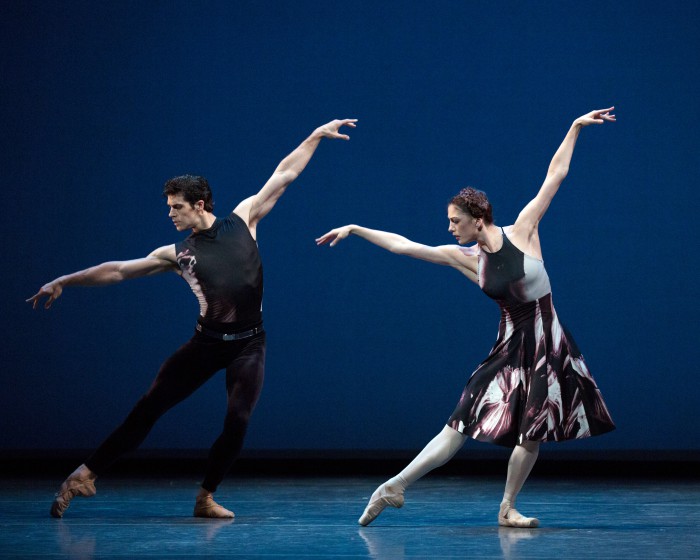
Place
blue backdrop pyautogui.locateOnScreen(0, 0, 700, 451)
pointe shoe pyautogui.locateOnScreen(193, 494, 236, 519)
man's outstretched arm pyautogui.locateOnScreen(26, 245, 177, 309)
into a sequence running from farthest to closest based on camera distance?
1. blue backdrop pyautogui.locateOnScreen(0, 0, 700, 451)
2. man's outstretched arm pyautogui.locateOnScreen(26, 245, 177, 309)
3. pointe shoe pyautogui.locateOnScreen(193, 494, 236, 519)

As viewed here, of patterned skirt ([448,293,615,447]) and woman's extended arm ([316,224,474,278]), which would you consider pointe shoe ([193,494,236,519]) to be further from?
woman's extended arm ([316,224,474,278])

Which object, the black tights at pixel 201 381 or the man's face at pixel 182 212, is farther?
the man's face at pixel 182 212

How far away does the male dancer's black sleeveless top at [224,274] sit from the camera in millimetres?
4500

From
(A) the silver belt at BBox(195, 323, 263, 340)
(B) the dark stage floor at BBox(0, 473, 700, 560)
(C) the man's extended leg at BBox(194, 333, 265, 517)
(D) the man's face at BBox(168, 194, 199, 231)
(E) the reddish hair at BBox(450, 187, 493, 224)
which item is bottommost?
(B) the dark stage floor at BBox(0, 473, 700, 560)

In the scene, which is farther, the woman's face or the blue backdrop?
the blue backdrop

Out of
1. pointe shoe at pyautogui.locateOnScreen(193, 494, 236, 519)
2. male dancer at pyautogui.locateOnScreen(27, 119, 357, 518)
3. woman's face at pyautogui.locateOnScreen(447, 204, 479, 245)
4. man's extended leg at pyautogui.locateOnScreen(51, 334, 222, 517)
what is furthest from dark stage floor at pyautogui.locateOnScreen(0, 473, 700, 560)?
woman's face at pyautogui.locateOnScreen(447, 204, 479, 245)

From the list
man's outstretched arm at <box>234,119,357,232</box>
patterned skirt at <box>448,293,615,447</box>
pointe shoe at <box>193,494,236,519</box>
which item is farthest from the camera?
man's outstretched arm at <box>234,119,357,232</box>

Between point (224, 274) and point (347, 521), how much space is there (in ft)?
3.51

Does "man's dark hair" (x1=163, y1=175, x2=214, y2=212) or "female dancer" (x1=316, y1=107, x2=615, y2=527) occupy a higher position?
"man's dark hair" (x1=163, y1=175, x2=214, y2=212)

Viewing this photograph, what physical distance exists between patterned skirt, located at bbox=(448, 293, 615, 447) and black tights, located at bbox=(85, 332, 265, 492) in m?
0.84

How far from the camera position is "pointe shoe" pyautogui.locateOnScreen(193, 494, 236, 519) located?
173 inches

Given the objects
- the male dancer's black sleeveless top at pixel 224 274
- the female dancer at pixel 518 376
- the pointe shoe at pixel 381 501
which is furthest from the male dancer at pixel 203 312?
the female dancer at pixel 518 376

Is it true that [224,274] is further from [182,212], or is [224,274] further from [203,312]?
[182,212]

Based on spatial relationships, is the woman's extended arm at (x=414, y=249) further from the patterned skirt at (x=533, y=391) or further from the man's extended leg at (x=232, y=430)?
the man's extended leg at (x=232, y=430)
